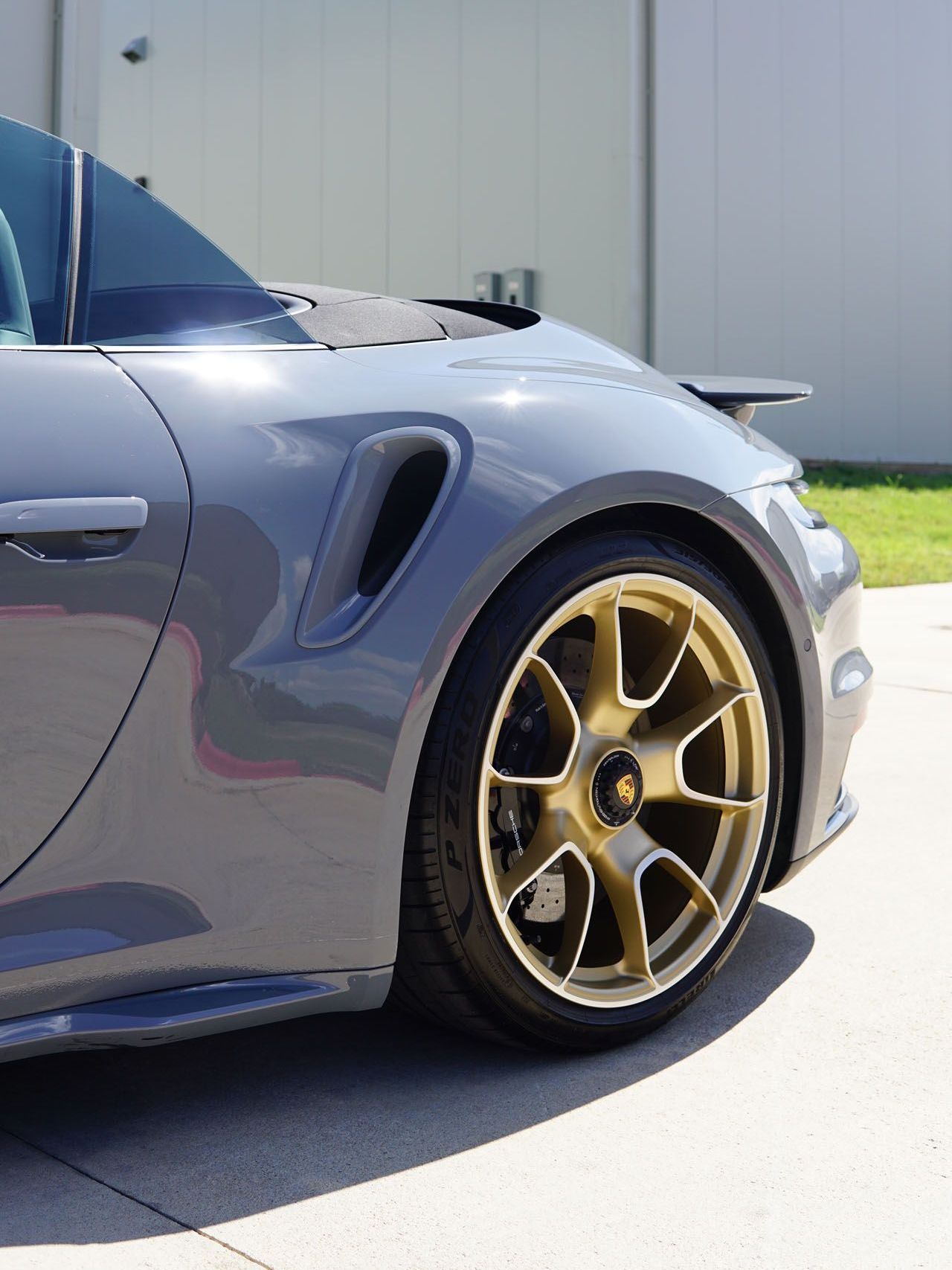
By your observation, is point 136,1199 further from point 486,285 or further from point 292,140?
point 292,140

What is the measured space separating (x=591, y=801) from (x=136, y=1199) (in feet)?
2.54

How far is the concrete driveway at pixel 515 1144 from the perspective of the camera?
1574mm

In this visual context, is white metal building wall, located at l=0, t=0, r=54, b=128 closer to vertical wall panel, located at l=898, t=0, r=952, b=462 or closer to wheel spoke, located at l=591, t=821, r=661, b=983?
wheel spoke, located at l=591, t=821, r=661, b=983

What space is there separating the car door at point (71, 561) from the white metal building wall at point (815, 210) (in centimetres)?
1090

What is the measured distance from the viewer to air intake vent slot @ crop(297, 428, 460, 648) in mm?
1720

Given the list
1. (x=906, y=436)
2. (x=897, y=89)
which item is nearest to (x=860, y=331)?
(x=906, y=436)

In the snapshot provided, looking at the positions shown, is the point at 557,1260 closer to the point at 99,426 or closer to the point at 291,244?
the point at 99,426

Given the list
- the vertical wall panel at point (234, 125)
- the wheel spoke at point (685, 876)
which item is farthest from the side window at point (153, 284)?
the vertical wall panel at point (234, 125)

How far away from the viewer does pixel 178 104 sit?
50.4ft

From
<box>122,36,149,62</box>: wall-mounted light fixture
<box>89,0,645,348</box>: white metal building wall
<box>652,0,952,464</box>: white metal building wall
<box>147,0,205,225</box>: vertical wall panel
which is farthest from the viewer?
<box>122,36,149,62</box>: wall-mounted light fixture

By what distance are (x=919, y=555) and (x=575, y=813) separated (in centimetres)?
767

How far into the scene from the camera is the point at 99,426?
162 cm

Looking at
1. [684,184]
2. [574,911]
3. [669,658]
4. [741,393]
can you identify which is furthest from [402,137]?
[574,911]

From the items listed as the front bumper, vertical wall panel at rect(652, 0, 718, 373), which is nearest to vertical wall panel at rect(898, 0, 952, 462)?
vertical wall panel at rect(652, 0, 718, 373)
